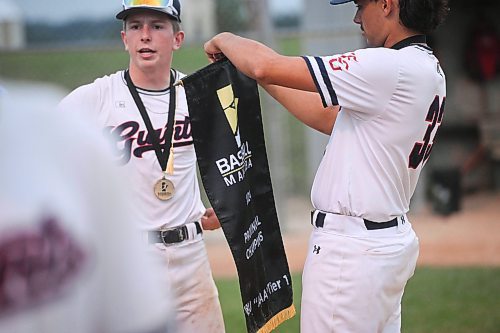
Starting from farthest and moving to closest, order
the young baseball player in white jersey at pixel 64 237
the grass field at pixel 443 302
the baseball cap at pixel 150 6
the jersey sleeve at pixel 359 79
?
the grass field at pixel 443 302 → the baseball cap at pixel 150 6 → the jersey sleeve at pixel 359 79 → the young baseball player in white jersey at pixel 64 237

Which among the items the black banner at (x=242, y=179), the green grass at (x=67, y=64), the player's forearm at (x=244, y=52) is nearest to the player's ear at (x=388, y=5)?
the player's forearm at (x=244, y=52)

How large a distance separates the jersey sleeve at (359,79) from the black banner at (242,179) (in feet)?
2.22

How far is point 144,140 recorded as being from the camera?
4.50m

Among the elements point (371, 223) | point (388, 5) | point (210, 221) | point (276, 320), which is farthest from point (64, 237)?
point (210, 221)

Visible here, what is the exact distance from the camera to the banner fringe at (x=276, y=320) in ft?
14.2

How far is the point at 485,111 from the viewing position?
14.3m

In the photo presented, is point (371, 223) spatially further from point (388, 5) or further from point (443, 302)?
point (443, 302)

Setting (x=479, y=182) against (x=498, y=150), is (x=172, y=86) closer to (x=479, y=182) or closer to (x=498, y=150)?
(x=498, y=150)

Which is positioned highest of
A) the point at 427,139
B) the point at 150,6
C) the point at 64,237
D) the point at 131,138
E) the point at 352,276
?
the point at 150,6

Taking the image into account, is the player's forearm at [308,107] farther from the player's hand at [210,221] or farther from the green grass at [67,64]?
the green grass at [67,64]

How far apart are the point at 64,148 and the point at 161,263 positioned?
10.2ft

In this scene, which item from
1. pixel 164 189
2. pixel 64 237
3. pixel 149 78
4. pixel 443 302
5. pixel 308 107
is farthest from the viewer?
pixel 443 302

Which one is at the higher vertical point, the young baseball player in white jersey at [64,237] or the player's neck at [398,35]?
the player's neck at [398,35]

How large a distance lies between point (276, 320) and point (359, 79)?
132 centimetres
